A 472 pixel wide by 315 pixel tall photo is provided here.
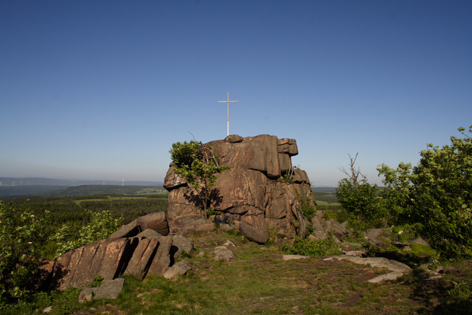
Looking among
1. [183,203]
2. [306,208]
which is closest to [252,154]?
[183,203]

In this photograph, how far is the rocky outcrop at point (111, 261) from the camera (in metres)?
15.3

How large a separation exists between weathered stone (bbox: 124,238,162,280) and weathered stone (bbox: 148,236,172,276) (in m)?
0.34

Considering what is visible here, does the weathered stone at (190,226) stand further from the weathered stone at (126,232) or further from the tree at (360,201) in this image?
the tree at (360,201)

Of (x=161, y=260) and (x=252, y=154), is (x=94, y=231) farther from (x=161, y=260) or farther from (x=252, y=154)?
(x=252, y=154)

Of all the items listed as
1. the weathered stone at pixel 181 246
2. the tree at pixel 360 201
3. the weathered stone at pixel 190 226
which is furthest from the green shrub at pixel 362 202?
the weathered stone at pixel 181 246

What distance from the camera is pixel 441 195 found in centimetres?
940

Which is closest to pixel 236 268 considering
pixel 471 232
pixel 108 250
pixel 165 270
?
pixel 165 270

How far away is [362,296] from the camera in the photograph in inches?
505

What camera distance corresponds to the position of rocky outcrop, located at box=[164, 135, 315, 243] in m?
34.8

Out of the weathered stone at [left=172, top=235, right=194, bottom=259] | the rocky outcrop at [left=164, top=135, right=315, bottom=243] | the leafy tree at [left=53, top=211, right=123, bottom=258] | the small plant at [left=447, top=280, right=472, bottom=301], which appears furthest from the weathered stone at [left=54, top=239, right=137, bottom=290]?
the small plant at [left=447, top=280, right=472, bottom=301]

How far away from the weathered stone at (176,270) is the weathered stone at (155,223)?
35.2 ft

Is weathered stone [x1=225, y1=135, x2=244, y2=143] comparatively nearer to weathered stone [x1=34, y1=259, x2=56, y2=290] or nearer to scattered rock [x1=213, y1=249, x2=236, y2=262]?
scattered rock [x1=213, y1=249, x2=236, y2=262]

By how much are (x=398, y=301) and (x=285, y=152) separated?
114 feet

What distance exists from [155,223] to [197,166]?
8.68m
